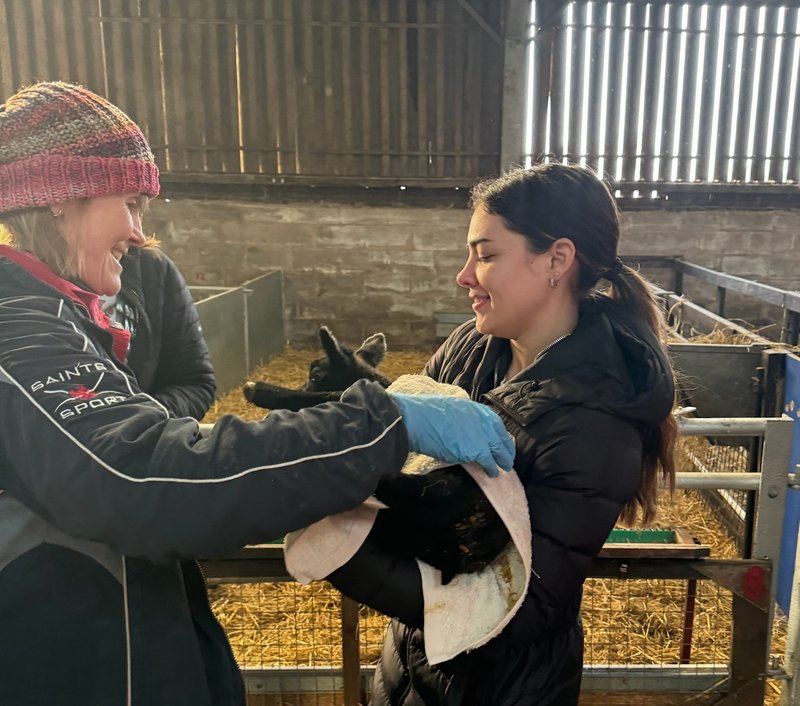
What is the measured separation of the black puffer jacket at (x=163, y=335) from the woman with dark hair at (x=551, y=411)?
0.72 metres

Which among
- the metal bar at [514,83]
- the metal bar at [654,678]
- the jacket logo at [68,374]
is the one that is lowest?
the metal bar at [654,678]

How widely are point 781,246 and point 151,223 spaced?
685 cm

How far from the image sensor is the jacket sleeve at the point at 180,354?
1.74m

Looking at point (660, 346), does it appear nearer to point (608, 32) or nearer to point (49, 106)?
point (49, 106)

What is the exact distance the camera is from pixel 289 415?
2.59 ft

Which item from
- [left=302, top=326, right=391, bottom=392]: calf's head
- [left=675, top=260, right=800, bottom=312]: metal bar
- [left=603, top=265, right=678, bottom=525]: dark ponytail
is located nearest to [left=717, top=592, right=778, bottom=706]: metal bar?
[left=603, top=265, right=678, bottom=525]: dark ponytail

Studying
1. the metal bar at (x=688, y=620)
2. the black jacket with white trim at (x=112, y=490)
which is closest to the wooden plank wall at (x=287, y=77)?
the metal bar at (x=688, y=620)

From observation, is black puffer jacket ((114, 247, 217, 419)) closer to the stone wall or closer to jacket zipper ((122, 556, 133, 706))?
jacket zipper ((122, 556, 133, 706))

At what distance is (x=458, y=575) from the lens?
1026mm

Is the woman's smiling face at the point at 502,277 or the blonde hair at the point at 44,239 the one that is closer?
the blonde hair at the point at 44,239

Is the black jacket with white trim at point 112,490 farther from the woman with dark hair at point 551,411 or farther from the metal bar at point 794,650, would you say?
the metal bar at point 794,650

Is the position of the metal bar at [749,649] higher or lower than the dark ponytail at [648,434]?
lower

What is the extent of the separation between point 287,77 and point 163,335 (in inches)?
243

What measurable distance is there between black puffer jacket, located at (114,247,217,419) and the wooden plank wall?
577cm
